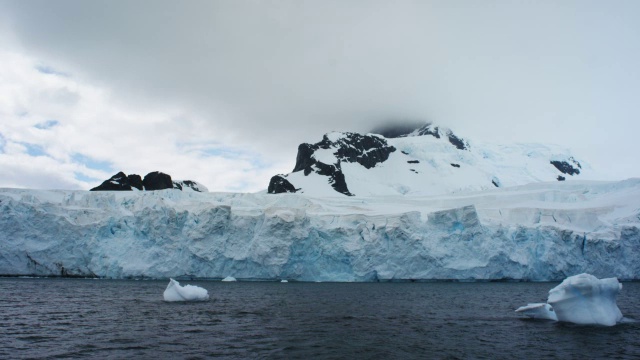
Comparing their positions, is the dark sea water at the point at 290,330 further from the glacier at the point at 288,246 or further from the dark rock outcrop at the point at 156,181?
the dark rock outcrop at the point at 156,181

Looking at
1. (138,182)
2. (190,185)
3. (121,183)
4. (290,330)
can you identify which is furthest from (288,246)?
(190,185)

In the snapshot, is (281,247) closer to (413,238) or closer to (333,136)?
(413,238)

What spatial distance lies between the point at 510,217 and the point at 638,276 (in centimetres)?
1180

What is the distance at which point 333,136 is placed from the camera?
5212 inches

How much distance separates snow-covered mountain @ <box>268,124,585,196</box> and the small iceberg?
8612cm

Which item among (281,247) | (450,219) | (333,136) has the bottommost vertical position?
(281,247)

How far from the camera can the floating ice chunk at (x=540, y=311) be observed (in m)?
18.6

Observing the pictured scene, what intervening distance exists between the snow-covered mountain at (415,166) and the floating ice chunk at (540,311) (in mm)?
84937

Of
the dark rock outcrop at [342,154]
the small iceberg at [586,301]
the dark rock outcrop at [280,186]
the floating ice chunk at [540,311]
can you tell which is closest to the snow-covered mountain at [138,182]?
the dark rock outcrop at [280,186]

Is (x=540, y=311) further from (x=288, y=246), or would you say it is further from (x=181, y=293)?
(x=288, y=246)

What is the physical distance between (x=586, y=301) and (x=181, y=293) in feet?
60.5

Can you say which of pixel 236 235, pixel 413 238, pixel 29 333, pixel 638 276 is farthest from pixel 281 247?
pixel 638 276

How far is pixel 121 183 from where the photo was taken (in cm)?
6744

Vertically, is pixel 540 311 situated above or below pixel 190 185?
below
